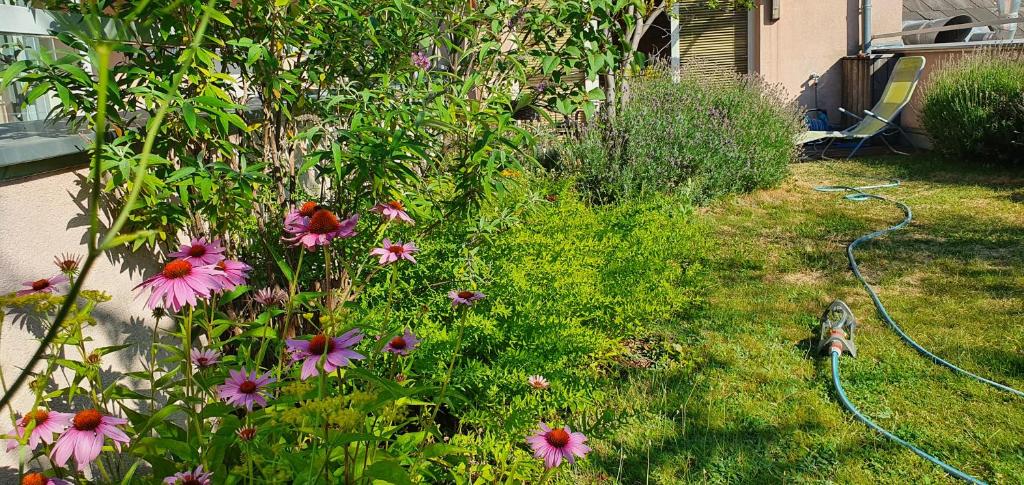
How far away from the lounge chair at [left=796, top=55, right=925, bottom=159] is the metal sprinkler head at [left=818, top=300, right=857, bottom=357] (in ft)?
18.8

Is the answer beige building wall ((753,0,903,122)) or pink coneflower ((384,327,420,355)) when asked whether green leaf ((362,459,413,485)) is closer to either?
pink coneflower ((384,327,420,355))

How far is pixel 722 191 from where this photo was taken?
719 cm

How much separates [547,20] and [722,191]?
174 inches

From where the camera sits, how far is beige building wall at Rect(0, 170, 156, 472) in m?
2.08

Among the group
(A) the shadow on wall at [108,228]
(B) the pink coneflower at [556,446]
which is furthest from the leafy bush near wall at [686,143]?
(B) the pink coneflower at [556,446]

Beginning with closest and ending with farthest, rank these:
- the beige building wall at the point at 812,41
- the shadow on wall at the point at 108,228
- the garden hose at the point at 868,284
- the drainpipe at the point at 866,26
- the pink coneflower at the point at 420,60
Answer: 1. the shadow on wall at the point at 108,228
2. the pink coneflower at the point at 420,60
3. the garden hose at the point at 868,284
4. the drainpipe at the point at 866,26
5. the beige building wall at the point at 812,41

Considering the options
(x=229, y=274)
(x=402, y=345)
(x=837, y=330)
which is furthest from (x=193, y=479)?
(x=837, y=330)

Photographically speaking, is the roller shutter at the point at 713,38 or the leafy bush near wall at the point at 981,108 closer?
the leafy bush near wall at the point at 981,108

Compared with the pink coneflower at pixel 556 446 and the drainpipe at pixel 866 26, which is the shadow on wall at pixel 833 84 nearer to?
the drainpipe at pixel 866 26

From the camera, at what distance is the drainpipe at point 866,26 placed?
38.7ft

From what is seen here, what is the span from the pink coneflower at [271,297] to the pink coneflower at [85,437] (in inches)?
42.4

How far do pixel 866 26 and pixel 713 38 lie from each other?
216 cm

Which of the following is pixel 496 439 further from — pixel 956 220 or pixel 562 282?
pixel 956 220

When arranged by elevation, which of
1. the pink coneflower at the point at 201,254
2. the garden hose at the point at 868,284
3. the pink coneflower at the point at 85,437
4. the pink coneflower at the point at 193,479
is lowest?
the garden hose at the point at 868,284
